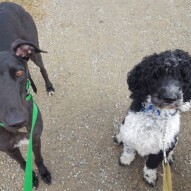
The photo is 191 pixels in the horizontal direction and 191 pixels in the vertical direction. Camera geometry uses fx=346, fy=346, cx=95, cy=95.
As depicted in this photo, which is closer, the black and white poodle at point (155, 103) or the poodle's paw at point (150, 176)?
the black and white poodle at point (155, 103)

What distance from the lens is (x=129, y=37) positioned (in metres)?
6.53

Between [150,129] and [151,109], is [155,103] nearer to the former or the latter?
[151,109]

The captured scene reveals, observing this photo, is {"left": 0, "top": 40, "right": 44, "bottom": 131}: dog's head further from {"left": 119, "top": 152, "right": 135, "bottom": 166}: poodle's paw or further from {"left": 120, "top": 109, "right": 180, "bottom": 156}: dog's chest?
{"left": 119, "top": 152, "right": 135, "bottom": 166}: poodle's paw

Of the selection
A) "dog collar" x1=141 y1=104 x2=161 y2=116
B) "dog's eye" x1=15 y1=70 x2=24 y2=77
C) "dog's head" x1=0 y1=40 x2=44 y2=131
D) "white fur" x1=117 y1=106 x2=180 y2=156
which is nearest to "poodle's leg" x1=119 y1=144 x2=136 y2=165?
"white fur" x1=117 y1=106 x2=180 y2=156

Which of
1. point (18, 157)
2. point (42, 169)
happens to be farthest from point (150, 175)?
point (18, 157)

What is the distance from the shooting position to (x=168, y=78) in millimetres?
3445

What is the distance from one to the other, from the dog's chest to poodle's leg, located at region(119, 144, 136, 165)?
372 mm

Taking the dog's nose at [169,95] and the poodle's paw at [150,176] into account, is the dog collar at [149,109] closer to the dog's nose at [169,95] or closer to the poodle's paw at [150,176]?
the dog's nose at [169,95]

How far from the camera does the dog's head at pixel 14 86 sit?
2990 millimetres

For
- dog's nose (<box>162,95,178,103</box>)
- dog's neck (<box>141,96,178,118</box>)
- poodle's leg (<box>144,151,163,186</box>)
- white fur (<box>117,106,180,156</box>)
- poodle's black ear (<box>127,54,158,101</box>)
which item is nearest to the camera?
dog's nose (<box>162,95,178,103</box>)

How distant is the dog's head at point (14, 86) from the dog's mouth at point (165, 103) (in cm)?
130

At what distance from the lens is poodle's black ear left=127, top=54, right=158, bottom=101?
3.60 meters

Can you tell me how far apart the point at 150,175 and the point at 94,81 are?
6.49 ft

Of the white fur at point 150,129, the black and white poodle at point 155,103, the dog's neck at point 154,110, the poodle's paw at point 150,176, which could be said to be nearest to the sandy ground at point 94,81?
the poodle's paw at point 150,176
